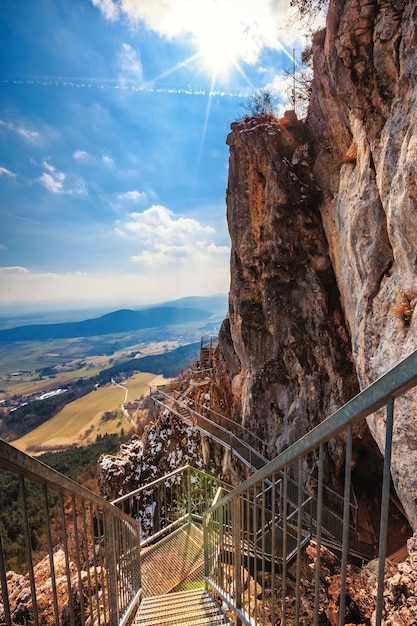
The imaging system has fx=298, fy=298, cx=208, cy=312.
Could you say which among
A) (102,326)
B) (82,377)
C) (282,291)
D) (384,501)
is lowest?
(82,377)

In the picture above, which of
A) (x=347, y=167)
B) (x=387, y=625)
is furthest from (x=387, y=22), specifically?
(x=387, y=625)

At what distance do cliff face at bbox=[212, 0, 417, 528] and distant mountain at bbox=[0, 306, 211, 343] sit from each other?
15573 cm

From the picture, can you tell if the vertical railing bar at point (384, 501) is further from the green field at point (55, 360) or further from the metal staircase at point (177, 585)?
the green field at point (55, 360)

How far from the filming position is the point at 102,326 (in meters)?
178

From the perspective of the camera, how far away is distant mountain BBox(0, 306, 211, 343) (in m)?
154

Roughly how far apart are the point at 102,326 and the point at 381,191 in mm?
184550

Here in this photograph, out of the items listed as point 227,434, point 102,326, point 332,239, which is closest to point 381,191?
point 332,239

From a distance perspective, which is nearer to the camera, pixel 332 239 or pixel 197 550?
pixel 197 550

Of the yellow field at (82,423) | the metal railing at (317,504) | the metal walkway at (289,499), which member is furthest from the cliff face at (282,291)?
the yellow field at (82,423)

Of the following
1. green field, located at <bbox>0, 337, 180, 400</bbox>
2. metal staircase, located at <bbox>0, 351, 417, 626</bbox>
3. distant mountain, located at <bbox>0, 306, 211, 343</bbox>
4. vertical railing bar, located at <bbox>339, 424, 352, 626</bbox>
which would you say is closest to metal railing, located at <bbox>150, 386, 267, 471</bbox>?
metal staircase, located at <bbox>0, 351, 417, 626</bbox>

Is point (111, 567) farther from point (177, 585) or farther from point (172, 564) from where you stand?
point (172, 564)

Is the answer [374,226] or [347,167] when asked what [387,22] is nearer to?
[347,167]

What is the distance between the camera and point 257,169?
11.5 metres

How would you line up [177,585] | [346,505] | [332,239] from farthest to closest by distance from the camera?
[332,239] < [177,585] < [346,505]
